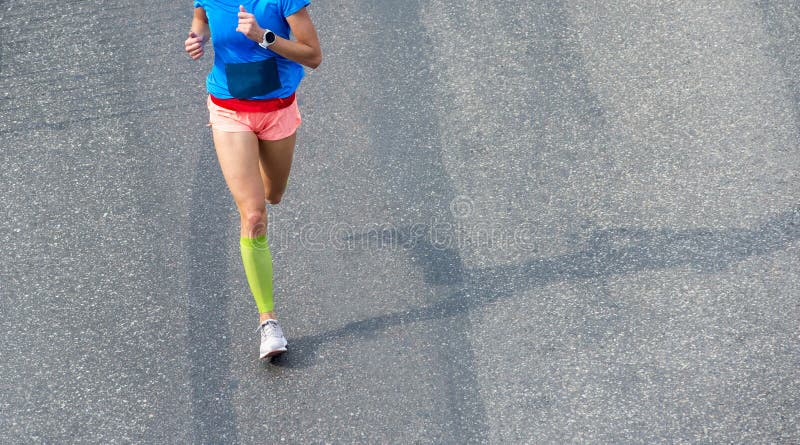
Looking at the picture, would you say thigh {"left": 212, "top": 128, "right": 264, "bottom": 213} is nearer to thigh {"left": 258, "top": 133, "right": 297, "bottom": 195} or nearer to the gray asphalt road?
thigh {"left": 258, "top": 133, "right": 297, "bottom": 195}

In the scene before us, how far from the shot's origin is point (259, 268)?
518 centimetres

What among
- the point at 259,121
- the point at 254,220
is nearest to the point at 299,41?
the point at 259,121

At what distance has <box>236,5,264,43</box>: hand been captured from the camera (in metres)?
4.61

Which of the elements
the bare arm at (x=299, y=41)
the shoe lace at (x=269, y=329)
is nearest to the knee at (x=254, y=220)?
the shoe lace at (x=269, y=329)

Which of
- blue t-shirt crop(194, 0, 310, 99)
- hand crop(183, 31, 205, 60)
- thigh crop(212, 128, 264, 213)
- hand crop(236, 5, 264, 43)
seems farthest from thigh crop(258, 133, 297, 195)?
hand crop(236, 5, 264, 43)

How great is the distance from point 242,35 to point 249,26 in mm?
163

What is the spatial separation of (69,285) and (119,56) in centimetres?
222

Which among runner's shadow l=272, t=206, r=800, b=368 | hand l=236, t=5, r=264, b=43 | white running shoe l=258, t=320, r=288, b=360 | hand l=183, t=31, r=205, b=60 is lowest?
runner's shadow l=272, t=206, r=800, b=368

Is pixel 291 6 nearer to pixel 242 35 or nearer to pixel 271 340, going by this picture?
pixel 242 35

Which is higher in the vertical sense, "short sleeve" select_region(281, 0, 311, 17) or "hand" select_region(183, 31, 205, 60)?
"short sleeve" select_region(281, 0, 311, 17)

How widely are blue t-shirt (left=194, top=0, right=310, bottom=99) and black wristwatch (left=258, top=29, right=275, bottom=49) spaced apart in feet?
0.39

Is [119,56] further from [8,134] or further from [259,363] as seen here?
[259,363]

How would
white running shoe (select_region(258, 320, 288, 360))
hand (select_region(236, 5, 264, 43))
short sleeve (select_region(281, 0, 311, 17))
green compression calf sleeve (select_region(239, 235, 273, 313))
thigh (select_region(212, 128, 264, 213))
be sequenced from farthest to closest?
white running shoe (select_region(258, 320, 288, 360))
green compression calf sleeve (select_region(239, 235, 273, 313))
thigh (select_region(212, 128, 264, 213))
short sleeve (select_region(281, 0, 311, 17))
hand (select_region(236, 5, 264, 43))

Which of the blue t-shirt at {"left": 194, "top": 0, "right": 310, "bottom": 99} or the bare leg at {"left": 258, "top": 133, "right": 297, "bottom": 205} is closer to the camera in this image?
the blue t-shirt at {"left": 194, "top": 0, "right": 310, "bottom": 99}
